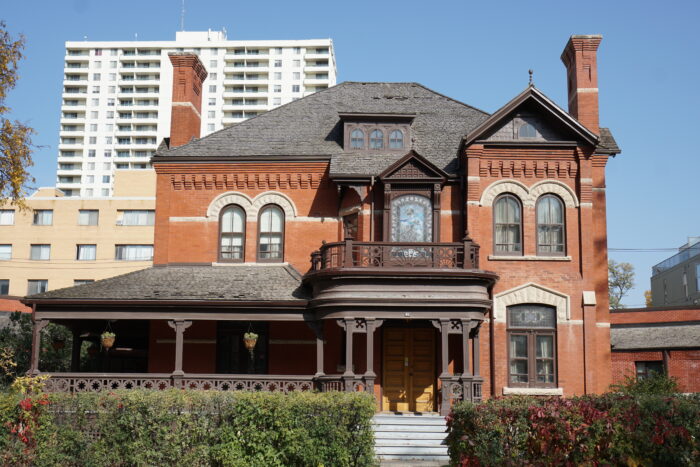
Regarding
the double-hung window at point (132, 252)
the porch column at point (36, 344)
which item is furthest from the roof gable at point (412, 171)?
the double-hung window at point (132, 252)

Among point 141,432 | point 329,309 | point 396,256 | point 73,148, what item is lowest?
point 141,432

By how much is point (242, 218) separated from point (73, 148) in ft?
314

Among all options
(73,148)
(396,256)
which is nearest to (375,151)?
(396,256)

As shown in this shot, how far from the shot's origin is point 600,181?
25359mm

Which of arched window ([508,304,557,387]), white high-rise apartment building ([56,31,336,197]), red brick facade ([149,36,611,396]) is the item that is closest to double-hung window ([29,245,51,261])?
white high-rise apartment building ([56,31,336,197])

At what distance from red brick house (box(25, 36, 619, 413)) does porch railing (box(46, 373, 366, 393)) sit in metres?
0.06

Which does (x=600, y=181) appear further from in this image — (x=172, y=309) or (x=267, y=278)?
(x=172, y=309)

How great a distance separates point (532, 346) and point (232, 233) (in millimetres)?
10108

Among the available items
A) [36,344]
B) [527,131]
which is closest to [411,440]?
[527,131]

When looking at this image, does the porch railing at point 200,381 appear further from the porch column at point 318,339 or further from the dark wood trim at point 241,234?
the dark wood trim at point 241,234

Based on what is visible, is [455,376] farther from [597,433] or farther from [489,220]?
[597,433]

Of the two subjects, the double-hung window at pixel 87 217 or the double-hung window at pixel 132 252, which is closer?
the double-hung window at pixel 87 217

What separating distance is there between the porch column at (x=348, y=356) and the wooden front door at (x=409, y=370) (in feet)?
6.81

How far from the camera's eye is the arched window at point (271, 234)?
2612 centimetres
